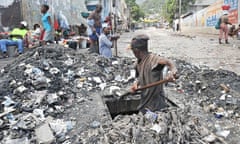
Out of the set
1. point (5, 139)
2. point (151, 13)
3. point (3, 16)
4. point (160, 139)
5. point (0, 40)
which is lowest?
point (5, 139)

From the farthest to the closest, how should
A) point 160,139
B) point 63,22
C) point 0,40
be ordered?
point 63,22 → point 0,40 → point 160,139

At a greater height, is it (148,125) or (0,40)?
(0,40)

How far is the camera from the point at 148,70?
3.17 metres

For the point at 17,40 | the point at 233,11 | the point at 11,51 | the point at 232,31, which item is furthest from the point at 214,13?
the point at 11,51

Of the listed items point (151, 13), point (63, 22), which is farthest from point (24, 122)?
point (151, 13)

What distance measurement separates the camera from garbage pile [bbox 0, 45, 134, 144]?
351cm

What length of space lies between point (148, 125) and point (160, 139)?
24 centimetres

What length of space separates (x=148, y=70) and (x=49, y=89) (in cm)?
244

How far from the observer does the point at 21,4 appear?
439 inches

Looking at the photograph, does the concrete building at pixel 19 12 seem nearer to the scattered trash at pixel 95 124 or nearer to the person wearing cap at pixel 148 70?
the scattered trash at pixel 95 124

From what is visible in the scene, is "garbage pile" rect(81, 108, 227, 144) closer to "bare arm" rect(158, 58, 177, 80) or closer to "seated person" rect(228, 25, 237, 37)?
"bare arm" rect(158, 58, 177, 80)

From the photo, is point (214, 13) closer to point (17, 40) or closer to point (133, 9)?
point (17, 40)

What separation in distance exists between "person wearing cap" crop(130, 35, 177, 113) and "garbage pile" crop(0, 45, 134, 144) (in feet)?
3.81

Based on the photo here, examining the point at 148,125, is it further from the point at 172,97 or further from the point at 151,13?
the point at 151,13
